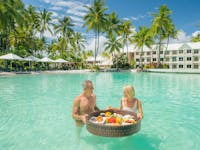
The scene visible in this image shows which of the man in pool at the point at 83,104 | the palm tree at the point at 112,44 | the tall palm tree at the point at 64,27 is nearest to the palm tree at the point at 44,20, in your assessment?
the tall palm tree at the point at 64,27

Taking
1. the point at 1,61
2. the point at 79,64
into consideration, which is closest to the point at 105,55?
the point at 79,64

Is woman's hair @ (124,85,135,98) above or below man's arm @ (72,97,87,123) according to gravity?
above

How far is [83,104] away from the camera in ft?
12.8

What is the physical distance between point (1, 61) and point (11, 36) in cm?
1044

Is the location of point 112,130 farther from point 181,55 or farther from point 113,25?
point 181,55

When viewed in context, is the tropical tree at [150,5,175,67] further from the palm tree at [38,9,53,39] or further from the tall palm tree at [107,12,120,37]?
the palm tree at [38,9,53,39]

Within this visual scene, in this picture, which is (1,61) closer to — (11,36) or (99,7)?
(11,36)

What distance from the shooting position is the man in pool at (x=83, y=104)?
379 cm

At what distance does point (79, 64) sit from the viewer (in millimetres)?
54406

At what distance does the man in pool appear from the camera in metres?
3.79

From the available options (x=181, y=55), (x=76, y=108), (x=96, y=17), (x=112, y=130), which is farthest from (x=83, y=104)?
(x=181, y=55)

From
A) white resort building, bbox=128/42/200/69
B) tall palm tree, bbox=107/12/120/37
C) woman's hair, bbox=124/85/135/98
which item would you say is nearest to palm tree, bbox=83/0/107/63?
tall palm tree, bbox=107/12/120/37

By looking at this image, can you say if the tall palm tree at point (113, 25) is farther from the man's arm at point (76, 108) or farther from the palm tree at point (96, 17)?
the man's arm at point (76, 108)

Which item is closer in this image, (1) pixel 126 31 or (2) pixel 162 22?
(2) pixel 162 22
